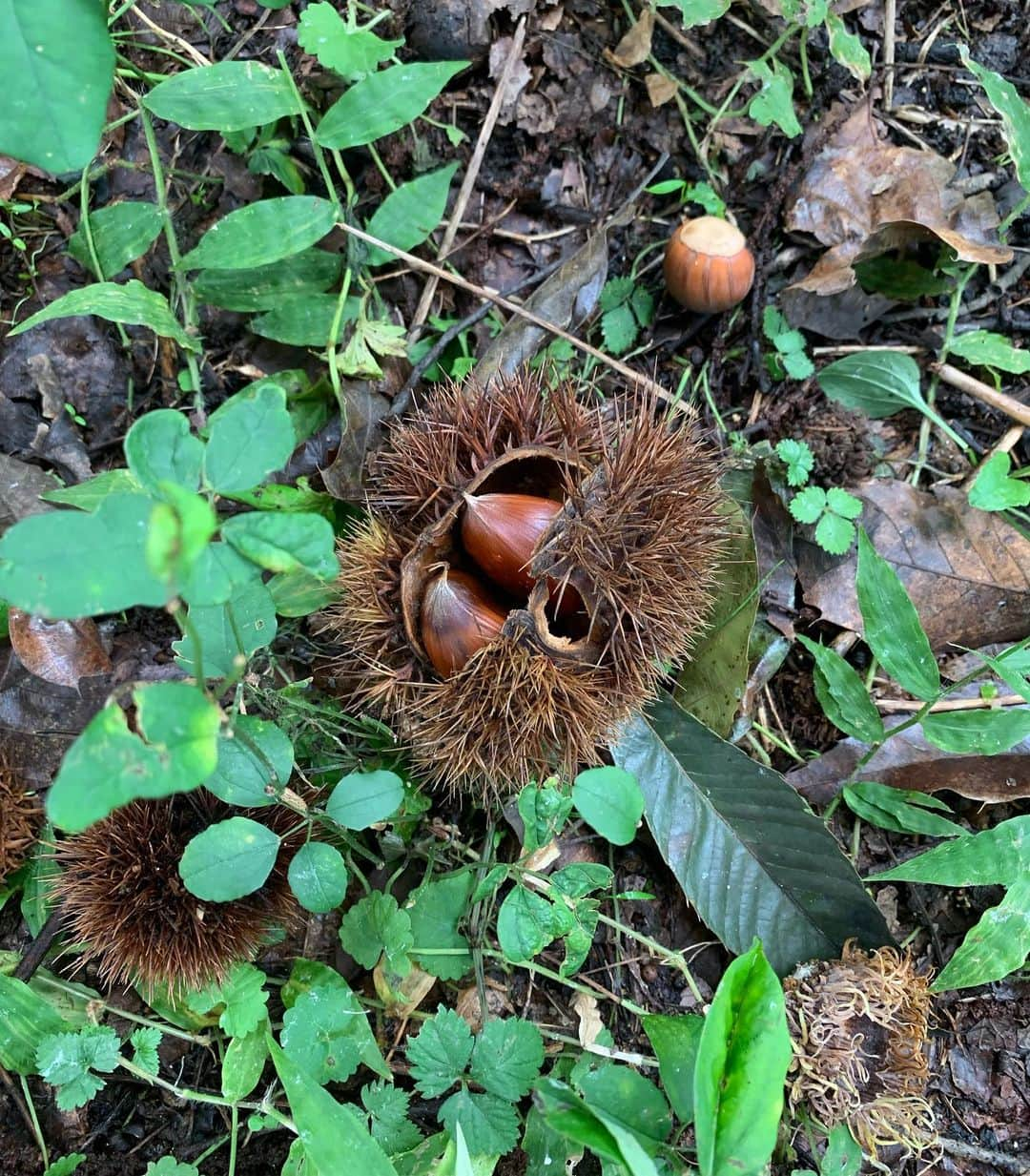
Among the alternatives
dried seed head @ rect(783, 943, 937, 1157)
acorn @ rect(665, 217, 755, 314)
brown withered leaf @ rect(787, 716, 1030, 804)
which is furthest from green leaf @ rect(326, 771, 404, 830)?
acorn @ rect(665, 217, 755, 314)

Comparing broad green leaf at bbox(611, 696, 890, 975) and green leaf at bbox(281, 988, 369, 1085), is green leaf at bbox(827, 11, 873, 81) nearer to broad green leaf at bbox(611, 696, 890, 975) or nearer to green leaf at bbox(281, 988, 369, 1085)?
broad green leaf at bbox(611, 696, 890, 975)

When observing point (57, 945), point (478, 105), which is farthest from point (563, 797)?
point (478, 105)

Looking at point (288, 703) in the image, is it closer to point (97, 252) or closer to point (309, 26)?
point (97, 252)

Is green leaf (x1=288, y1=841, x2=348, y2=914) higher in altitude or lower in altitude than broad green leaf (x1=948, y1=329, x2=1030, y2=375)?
lower

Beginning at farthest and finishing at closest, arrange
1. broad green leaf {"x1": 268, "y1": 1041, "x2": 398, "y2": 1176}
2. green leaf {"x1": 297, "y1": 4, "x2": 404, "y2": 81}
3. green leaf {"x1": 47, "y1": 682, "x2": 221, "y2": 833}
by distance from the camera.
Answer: green leaf {"x1": 297, "y1": 4, "x2": 404, "y2": 81}
broad green leaf {"x1": 268, "y1": 1041, "x2": 398, "y2": 1176}
green leaf {"x1": 47, "y1": 682, "x2": 221, "y2": 833}

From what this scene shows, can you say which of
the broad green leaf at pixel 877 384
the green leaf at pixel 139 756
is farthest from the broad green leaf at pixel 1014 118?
the green leaf at pixel 139 756

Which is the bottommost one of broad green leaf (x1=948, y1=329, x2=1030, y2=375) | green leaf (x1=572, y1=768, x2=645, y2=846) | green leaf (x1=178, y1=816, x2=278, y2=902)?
green leaf (x1=572, y1=768, x2=645, y2=846)

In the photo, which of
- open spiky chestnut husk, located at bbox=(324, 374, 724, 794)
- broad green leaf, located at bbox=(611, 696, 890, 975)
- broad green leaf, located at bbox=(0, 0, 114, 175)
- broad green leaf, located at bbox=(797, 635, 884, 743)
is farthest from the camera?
broad green leaf, located at bbox=(797, 635, 884, 743)
